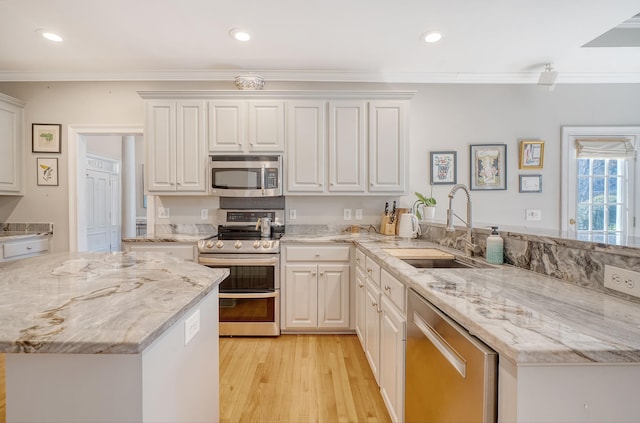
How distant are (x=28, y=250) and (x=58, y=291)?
9.39ft

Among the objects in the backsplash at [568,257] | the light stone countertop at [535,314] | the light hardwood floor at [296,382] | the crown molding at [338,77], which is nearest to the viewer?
the light stone countertop at [535,314]

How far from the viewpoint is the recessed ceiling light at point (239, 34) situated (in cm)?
247

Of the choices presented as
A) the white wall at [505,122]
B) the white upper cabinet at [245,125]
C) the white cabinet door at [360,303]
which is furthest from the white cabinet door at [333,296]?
the white upper cabinet at [245,125]

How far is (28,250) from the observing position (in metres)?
3.01

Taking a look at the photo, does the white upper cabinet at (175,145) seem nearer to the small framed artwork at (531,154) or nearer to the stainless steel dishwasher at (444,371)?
the stainless steel dishwasher at (444,371)

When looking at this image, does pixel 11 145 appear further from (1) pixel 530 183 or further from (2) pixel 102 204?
(1) pixel 530 183

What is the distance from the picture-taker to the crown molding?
126 inches

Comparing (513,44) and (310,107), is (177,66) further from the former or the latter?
(513,44)

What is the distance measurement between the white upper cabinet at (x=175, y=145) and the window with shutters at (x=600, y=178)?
3.97m

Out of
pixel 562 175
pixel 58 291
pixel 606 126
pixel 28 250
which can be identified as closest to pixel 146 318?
pixel 58 291

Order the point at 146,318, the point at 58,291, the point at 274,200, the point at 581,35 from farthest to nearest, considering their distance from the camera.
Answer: the point at 274,200
the point at 581,35
the point at 58,291
the point at 146,318

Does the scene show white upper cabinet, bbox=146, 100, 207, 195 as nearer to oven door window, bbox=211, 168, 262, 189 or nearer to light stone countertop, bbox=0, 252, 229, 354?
oven door window, bbox=211, 168, 262, 189

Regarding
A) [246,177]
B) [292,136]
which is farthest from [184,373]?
[292,136]

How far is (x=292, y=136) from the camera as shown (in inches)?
117
